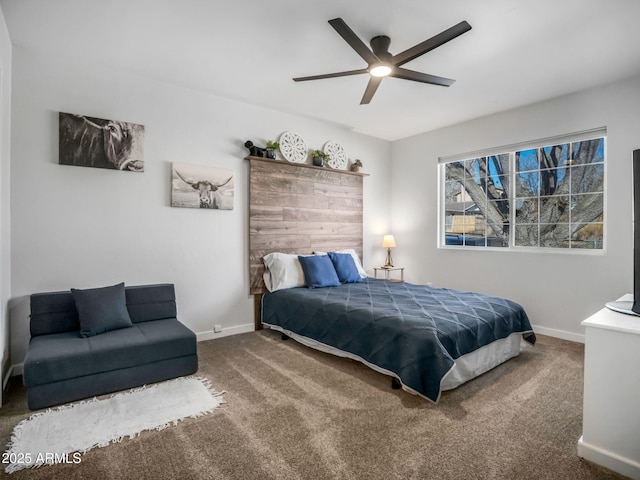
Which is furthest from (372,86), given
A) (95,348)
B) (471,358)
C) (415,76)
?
(95,348)

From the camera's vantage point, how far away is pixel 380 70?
2.73m

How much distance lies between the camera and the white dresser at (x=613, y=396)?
1700 mm

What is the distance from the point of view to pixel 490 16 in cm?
245

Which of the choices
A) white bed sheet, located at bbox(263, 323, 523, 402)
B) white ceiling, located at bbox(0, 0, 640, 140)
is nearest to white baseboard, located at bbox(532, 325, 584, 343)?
white bed sheet, located at bbox(263, 323, 523, 402)

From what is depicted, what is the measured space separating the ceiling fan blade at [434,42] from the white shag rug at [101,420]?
9.28 feet

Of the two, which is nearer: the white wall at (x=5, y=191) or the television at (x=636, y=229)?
the television at (x=636, y=229)

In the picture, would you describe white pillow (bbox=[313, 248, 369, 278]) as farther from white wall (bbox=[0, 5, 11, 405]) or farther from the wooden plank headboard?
white wall (bbox=[0, 5, 11, 405])

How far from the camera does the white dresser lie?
1700mm

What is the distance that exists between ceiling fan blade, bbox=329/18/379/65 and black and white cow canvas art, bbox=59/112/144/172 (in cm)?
226

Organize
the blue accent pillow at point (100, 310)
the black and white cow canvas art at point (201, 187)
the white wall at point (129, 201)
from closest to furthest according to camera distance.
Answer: the blue accent pillow at point (100, 310)
the white wall at point (129, 201)
the black and white cow canvas art at point (201, 187)

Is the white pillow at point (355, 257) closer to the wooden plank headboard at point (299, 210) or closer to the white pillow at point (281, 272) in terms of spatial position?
the wooden plank headboard at point (299, 210)

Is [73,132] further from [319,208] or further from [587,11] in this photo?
[587,11]

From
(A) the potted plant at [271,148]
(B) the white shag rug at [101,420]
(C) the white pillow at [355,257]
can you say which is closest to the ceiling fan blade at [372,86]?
(A) the potted plant at [271,148]

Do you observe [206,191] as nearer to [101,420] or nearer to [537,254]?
[101,420]
